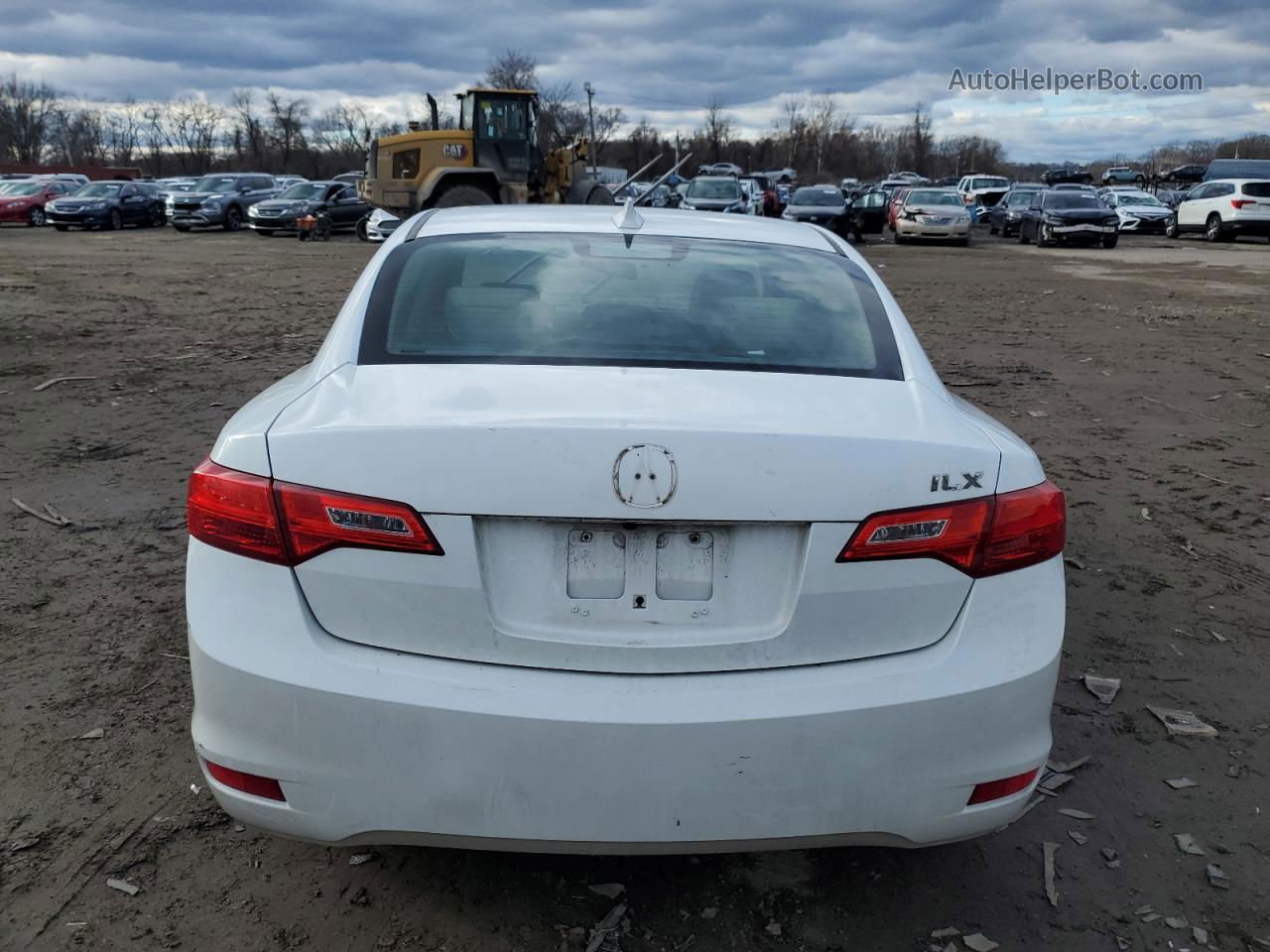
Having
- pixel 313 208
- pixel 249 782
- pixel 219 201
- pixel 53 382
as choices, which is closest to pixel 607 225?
pixel 249 782

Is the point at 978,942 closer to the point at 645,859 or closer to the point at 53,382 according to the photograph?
the point at 645,859

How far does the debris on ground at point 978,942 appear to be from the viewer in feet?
8.24

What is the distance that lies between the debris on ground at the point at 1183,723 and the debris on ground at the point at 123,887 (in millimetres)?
3110

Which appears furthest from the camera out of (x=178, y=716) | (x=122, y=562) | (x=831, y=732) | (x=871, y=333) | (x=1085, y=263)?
(x=1085, y=263)

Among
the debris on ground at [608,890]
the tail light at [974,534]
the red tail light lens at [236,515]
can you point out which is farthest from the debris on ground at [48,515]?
the tail light at [974,534]

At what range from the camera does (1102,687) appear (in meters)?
3.78

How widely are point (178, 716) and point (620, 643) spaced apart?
6.59 feet

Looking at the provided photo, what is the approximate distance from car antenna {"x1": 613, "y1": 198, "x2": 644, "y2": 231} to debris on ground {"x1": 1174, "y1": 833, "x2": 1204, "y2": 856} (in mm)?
2364

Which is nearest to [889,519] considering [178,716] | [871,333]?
[871,333]

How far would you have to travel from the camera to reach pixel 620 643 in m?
2.15

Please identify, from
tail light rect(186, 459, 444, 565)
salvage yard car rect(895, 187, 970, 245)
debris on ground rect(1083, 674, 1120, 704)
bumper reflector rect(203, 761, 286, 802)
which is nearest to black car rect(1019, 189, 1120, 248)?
salvage yard car rect(895, 187, 970, 245)

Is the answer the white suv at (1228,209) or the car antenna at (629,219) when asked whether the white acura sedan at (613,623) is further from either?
the white suv at (1228,209)

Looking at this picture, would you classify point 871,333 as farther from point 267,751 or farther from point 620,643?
point 267,751

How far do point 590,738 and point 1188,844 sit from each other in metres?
1.85
